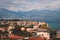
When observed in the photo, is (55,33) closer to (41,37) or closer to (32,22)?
(41,37)

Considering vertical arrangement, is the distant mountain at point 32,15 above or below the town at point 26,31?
above

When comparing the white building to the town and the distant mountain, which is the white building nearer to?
the town

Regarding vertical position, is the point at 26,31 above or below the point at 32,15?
below

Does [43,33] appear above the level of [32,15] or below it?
below

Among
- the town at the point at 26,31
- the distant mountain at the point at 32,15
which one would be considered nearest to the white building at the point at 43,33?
the town at the point at 26,31

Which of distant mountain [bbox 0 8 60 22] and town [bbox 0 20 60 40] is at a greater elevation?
distant mountain [bbox 0 8 60 22]

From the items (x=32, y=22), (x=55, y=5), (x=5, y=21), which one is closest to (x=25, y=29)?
(x=32, y=22)

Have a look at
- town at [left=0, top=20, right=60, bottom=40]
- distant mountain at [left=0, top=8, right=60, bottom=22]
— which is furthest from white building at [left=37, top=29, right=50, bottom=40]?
distant mountain at [left=0, top=8, right=60, bottom=22]

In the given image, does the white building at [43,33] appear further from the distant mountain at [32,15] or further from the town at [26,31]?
the distant mountain at [32,15]
